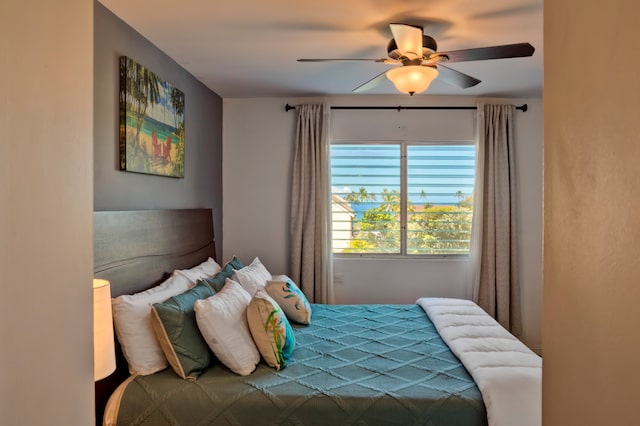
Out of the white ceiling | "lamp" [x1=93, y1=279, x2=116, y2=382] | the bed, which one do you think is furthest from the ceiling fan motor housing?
"lamp" [x1=93, y1=279, x2=116, y2=382]

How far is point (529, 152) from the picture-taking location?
14.0ft

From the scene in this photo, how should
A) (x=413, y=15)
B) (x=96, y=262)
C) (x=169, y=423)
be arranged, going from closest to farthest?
(x=169, y=423) < (x=96, y=262) < (x=413, y=15)

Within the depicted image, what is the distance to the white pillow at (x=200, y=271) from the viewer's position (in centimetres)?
288

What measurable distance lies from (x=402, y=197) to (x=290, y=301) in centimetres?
181

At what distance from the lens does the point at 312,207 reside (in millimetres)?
4230

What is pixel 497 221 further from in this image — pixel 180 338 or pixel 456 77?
pixel 180 338

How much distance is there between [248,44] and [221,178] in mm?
1759

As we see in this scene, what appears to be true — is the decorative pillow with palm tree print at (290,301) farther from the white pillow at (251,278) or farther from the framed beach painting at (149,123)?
the framed beach painting at (149,123)

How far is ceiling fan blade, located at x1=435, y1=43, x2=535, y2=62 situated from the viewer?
91.0 inches
